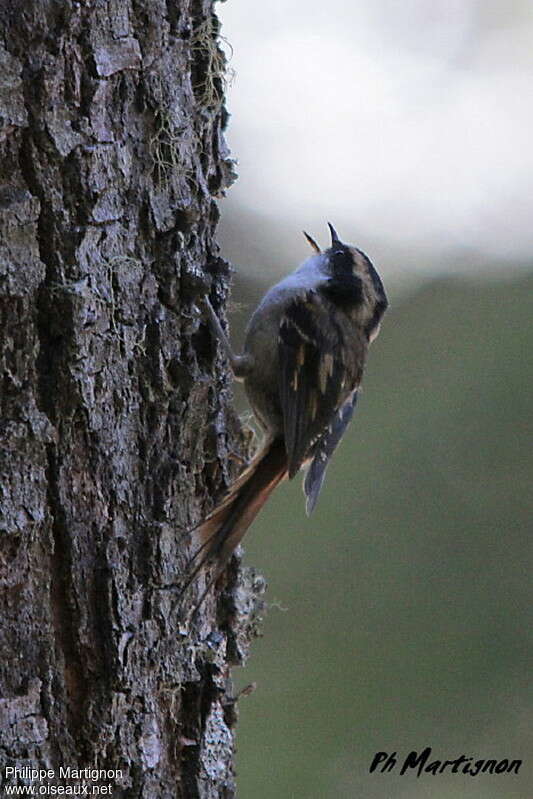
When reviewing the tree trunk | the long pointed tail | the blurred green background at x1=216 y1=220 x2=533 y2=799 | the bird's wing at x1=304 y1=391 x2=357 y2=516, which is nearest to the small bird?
the bird's wing at x1=304 y1=391 x2=357 y2=516

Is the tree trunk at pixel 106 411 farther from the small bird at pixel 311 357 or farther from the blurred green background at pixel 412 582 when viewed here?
the blurred green background at pixel 412 582

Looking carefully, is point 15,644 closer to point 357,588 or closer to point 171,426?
point 171,426

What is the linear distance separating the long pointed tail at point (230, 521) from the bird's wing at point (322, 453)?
0.42 metres

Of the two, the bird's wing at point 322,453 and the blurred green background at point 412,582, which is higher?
the bird's wing at point 322,453

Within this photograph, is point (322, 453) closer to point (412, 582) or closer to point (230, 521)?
point (230, 521)

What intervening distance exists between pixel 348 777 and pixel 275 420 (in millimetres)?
1658

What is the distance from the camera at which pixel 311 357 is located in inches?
125

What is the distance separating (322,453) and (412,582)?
1.43 meters

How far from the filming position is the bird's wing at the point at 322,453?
307 cm

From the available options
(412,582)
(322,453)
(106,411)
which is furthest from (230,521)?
(412,582)

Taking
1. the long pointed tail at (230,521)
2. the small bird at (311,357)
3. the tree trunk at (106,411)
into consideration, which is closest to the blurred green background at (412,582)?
the small bird at (311,357)

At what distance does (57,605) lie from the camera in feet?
6.66

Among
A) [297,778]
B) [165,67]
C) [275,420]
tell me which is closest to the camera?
[165,67]

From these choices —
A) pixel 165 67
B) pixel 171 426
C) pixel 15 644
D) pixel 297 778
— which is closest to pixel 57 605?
pixel 15 644
